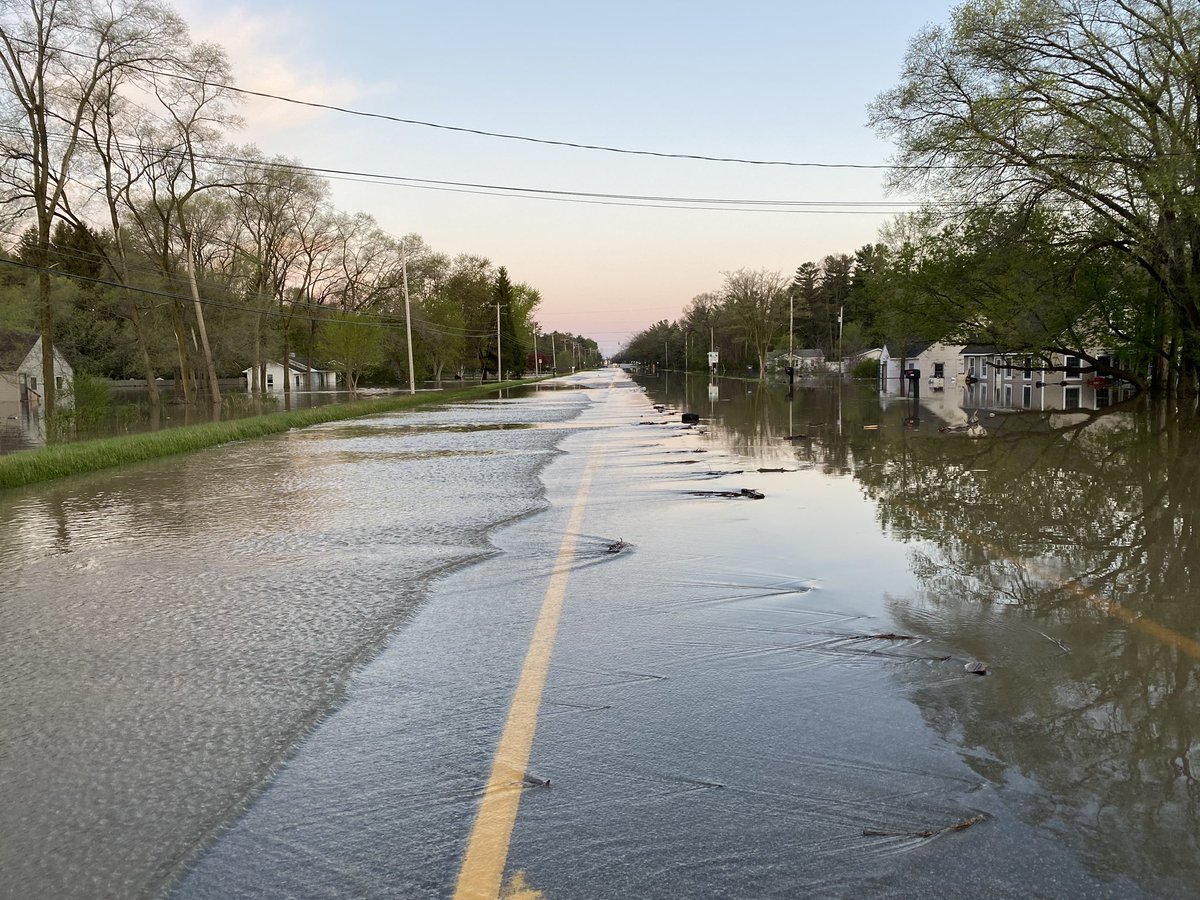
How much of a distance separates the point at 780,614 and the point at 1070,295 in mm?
33786

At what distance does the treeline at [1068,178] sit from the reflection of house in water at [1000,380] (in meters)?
2.19

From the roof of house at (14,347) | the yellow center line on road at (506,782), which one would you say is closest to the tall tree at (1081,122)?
the yellow center line on road at (506,782)

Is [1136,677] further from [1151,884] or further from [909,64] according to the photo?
[909,64]

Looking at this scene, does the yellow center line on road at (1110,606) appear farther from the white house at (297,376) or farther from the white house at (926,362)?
the white house at (297,376)

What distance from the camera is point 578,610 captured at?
260 inches

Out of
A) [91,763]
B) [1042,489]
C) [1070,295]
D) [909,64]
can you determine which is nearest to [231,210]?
[909,64]

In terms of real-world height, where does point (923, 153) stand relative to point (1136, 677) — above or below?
above

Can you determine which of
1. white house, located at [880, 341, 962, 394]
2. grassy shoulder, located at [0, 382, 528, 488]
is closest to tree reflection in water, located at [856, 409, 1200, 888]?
grassy shoulder, located at [0, 382, 528, 488]

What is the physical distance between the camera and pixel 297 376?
125188mm

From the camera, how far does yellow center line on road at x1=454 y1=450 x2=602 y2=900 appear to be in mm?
2995

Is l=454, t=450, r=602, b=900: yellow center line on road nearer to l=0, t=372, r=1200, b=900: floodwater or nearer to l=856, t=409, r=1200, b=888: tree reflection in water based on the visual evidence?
l=0, t=372, r=1200, b=900: floodwater

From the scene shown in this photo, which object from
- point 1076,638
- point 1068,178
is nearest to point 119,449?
point 1076,638

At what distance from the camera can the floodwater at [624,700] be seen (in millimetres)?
3123

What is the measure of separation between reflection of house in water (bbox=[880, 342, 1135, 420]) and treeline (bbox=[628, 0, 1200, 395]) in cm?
219
